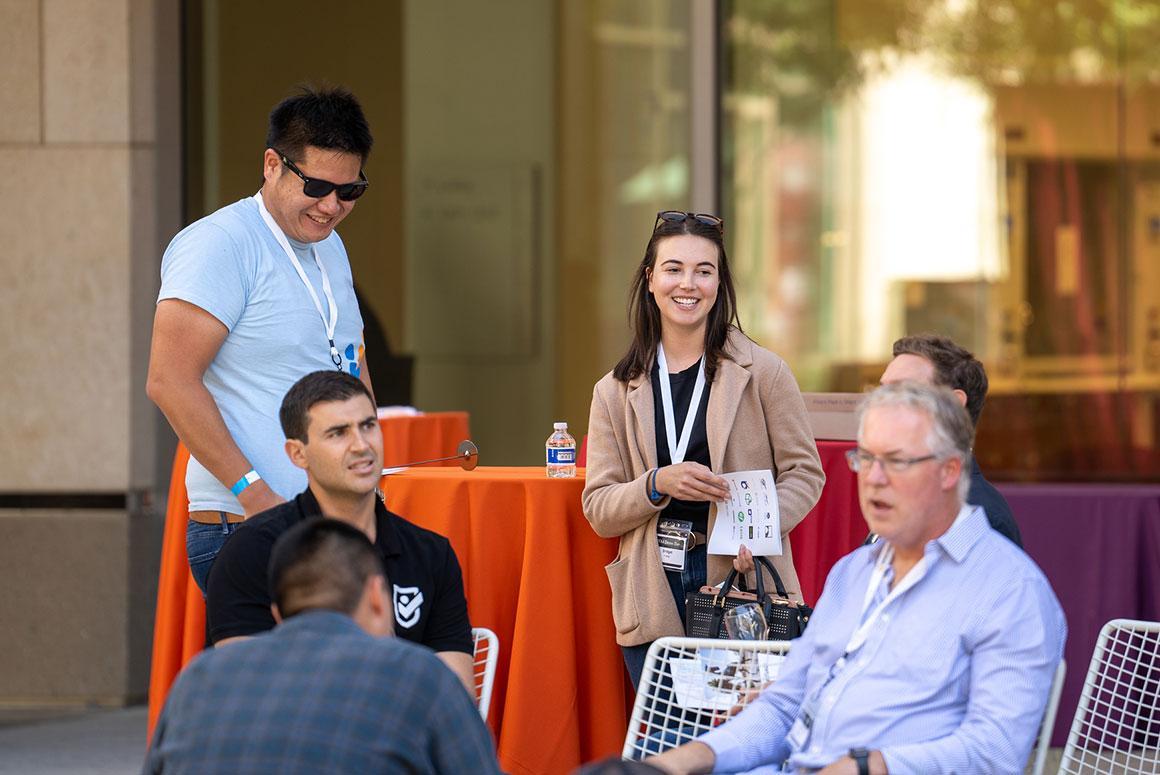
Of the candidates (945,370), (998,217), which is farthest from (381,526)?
(998,217)

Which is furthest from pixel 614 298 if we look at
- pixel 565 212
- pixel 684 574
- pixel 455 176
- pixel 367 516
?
pixel 367 516

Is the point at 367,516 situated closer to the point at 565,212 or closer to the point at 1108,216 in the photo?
the point at 565,212

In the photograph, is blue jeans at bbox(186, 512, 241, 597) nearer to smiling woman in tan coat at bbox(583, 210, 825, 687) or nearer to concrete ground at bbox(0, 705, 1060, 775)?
smiling woman in tan coat at bbox(583, 210, 825, 687)

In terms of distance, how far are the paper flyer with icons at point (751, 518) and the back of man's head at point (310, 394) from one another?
1.06 m

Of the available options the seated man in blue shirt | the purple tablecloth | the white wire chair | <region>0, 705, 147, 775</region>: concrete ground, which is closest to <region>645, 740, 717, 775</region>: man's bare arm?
the seated man in blue shirt

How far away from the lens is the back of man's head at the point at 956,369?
11.7 ft

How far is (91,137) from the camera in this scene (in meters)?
6.76

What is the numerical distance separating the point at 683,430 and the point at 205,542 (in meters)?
1.25

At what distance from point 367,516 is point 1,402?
162 inches

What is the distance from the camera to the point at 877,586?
2.87 meters

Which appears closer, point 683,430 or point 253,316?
point 253,316

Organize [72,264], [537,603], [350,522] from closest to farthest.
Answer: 1. [350,522]
2. [537,603]
3. [72,264]

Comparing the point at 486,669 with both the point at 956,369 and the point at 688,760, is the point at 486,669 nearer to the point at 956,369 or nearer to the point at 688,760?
the point at 688,760

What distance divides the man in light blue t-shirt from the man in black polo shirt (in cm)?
34
